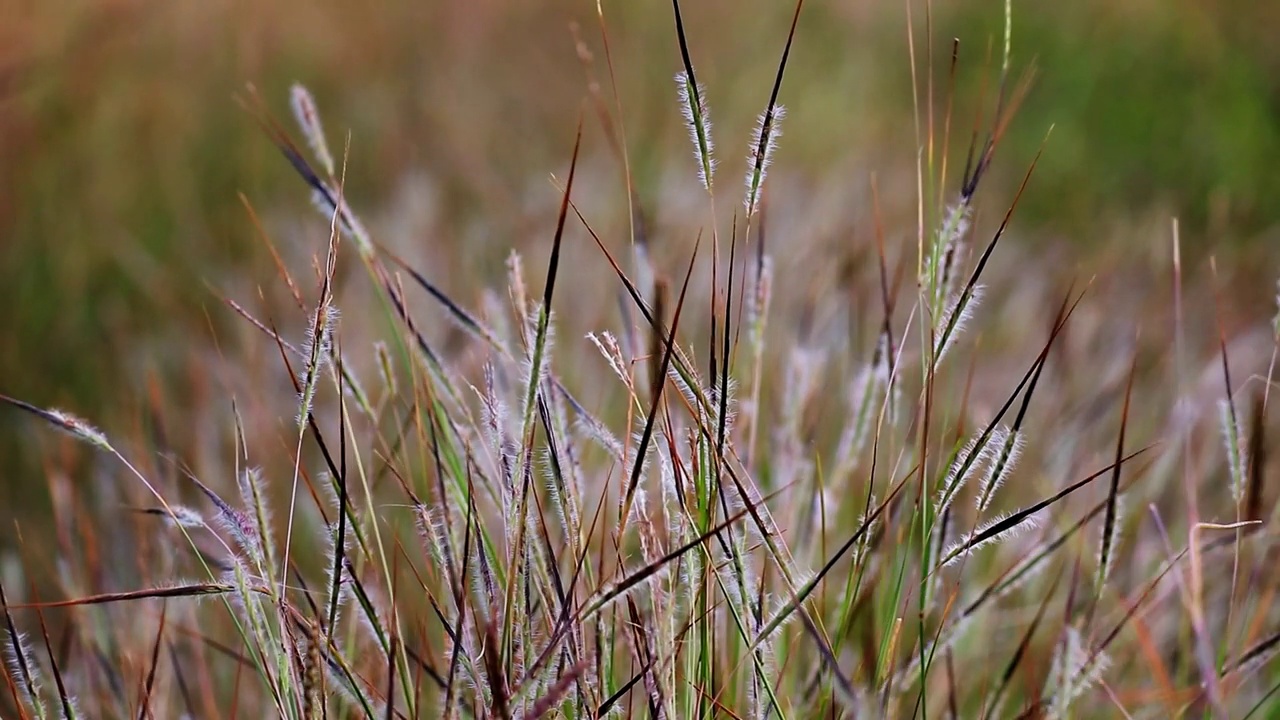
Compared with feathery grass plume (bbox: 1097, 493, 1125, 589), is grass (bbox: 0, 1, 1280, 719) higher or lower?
higher

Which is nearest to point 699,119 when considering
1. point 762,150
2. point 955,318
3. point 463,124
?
point 762,150

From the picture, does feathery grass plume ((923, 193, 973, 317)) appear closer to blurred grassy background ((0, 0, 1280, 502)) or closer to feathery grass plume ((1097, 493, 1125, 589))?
feathery grass plume ((1097, 493, 1125, 589))

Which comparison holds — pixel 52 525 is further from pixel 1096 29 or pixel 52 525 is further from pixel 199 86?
pixel 1096 29

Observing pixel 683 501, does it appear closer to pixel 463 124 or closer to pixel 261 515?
pixel 261 515

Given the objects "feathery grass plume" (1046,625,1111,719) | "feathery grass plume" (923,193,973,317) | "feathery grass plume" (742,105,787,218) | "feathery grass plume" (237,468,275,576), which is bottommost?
"feathery grass plume" (1046,625,1111,719)

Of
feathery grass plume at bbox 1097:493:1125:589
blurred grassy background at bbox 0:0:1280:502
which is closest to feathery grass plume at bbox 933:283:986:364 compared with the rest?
feathery grass plume at bbox 1097:493:1125:589

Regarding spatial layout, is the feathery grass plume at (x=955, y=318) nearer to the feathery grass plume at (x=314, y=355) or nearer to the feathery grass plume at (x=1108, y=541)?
the feathery grass plume at (x=1108, y=541)

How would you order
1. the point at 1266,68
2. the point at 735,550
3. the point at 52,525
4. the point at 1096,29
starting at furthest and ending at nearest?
the point at 1096,29
the point at 1266,68
the point at 52,525
the point at 735,550

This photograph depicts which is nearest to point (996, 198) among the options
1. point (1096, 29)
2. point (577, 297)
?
point (1096, 29)
